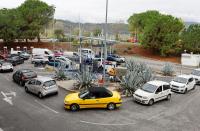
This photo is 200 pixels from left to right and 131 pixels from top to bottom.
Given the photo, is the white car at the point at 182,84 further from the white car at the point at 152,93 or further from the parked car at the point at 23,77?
the parked car at the point at 23,77

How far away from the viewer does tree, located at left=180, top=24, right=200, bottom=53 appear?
55.0 m

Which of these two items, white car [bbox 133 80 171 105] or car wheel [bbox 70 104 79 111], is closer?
car wheel [bbox 70 104 79 111]

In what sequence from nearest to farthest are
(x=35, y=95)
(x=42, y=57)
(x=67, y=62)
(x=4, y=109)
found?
(x=4, y=109)
(x=35, y=95)
(x=67, y=62)
(x=42, y=57)

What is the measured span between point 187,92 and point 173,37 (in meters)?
29.2

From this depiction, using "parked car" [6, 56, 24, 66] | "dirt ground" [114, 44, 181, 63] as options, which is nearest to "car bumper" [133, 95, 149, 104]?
"parked car" [6, 56, 24, 66]

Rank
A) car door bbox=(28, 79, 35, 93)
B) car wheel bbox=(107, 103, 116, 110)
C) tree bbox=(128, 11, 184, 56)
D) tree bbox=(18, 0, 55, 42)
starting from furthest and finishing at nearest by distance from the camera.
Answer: tree bbox=(18, 0, 55, 42), tree bbox=(128, 11, 184, 56), car door bbox=(28, 79, 35, 93), car wheel bbox=(107, 103, 116, 110)

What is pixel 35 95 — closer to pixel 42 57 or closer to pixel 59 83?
pixel 59 83

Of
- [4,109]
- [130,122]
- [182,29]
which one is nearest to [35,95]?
[4,109]

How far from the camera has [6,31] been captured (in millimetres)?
58844

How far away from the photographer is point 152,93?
23109 millimetres

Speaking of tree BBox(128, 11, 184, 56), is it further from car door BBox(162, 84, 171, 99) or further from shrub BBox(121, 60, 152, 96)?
car door BBox(162, 84, 171, 99)

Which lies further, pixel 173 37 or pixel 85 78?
pixel 173 37

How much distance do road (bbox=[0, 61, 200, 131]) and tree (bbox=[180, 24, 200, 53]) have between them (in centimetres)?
3257

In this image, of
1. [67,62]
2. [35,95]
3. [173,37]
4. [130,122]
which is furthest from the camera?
[173,37]
